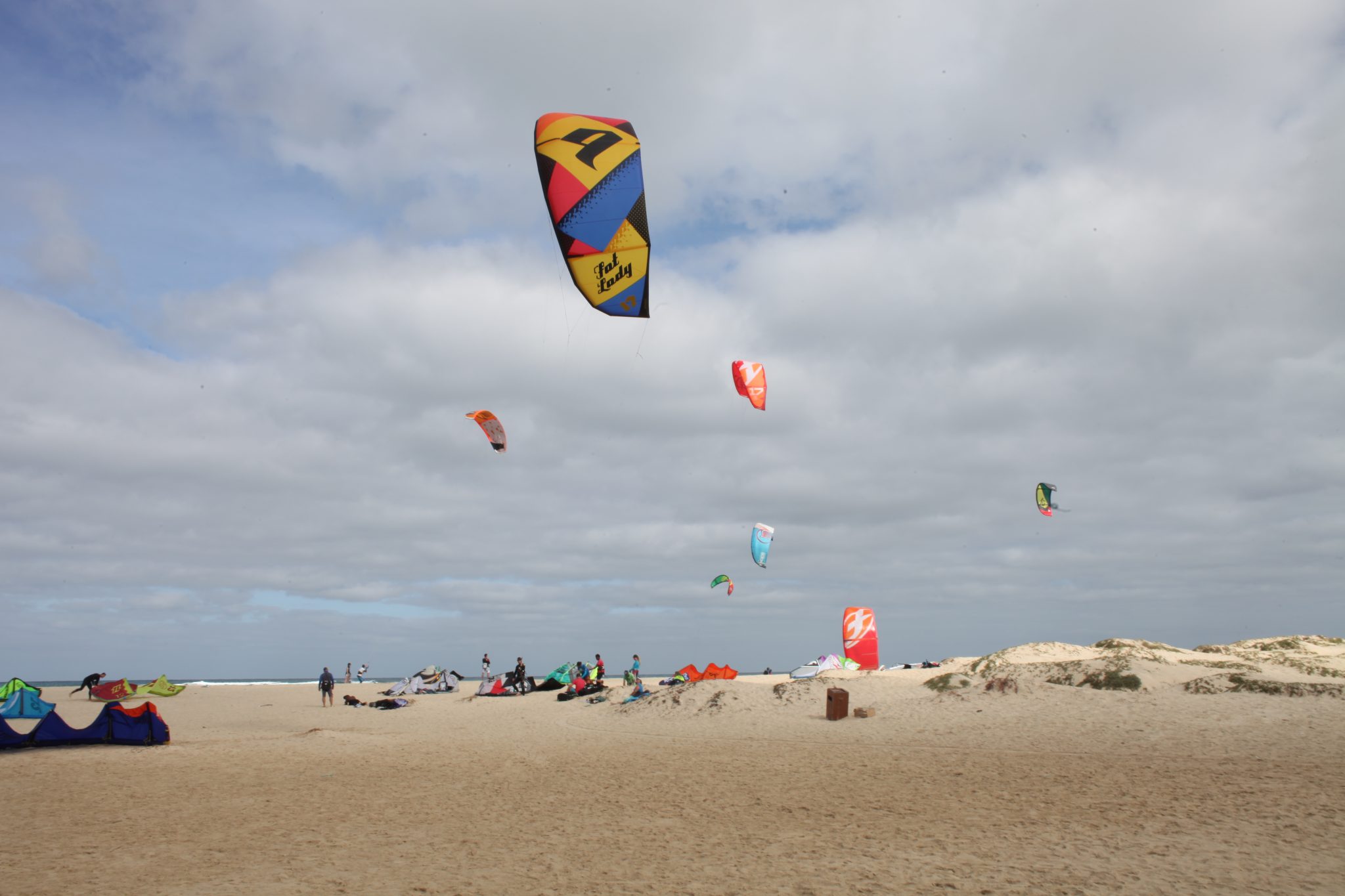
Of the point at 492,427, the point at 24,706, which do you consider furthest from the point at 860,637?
the point at 24,706

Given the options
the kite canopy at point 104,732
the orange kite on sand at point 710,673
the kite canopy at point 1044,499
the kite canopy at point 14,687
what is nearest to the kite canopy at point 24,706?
the kite canopy at point 14,687

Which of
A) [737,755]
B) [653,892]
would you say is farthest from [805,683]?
[653,892]

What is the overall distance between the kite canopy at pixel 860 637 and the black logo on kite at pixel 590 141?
73.5 ft

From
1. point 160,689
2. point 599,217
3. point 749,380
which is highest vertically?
point 749,380

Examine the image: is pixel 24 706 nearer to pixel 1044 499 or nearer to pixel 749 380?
pixel 749 380

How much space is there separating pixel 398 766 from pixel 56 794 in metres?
5.48

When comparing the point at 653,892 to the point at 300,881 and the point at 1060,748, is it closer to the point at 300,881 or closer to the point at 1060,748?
the point at 300,881

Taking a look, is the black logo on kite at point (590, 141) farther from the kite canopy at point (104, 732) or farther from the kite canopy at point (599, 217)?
the kite canopy at point (104, 732)

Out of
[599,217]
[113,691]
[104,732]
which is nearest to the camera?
[599,217]

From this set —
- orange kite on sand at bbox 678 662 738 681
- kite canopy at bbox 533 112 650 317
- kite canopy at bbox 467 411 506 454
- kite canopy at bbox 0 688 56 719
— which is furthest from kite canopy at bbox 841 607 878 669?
kite canopy at bbox 0 688 56 719

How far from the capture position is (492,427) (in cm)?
2858

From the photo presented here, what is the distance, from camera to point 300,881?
807 cm

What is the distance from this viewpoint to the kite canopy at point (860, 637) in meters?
30.8

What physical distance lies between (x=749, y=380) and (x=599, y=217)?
1822cm
